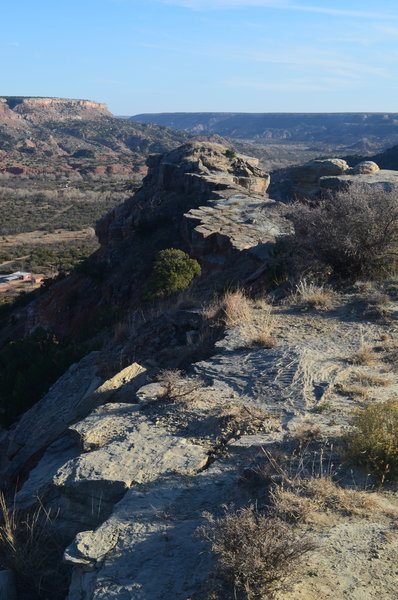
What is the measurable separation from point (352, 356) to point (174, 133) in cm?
13499

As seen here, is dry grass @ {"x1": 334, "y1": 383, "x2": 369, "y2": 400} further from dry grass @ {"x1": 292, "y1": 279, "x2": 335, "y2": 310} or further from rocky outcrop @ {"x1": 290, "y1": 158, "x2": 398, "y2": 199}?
rocky outcrop @ {"x1": 290, "y1": 158, "x2": 398, "y2": 199}

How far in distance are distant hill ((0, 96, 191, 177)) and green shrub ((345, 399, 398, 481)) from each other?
8087 cm

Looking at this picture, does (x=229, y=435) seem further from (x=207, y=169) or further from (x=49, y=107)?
(x=49, y=107)

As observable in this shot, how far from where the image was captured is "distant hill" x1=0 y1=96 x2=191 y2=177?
8781cm

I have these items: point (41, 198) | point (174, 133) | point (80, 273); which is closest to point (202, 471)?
point (80, 273)

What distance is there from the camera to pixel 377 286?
328 inches


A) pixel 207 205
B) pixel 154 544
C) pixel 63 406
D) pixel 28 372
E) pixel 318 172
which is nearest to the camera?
pixel 154 544

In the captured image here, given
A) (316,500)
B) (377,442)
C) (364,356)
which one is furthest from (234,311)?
(316,500)

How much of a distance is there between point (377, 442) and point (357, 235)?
5301mm

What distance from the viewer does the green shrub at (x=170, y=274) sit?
13.8 m

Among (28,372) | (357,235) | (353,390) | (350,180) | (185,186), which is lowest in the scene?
(28,372)

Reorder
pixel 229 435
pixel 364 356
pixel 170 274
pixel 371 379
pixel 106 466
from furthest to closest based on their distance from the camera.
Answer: pixel 170 274 → pixel 364 356 → pixel 371 379 → pixel 229 435 → pixel 106 466

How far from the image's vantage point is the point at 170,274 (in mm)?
14328

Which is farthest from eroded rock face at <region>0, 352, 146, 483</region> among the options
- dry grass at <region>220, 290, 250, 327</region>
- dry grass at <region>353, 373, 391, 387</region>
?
dry grass at <region>353, 373, 391, 387</region>
